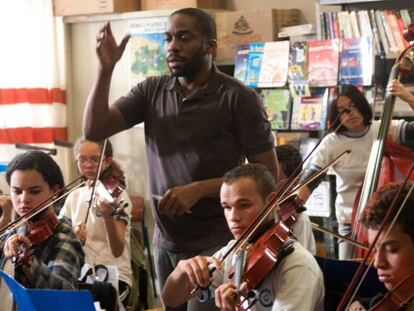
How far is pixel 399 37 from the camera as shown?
4.22 meters

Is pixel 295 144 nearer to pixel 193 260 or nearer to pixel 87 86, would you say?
pixel 87 86

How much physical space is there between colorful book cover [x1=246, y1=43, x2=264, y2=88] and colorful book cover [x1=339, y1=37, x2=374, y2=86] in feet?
1.64

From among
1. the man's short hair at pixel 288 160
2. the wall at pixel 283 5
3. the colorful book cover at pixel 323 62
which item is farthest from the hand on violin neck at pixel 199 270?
the wall at pixel 283 5

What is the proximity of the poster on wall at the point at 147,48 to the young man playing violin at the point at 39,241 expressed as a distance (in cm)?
243

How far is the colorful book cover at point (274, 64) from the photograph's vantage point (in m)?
4.51

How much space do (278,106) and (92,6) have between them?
1358 mm

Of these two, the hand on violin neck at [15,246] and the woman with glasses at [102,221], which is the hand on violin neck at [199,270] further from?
the woman with glasses at [102,221]

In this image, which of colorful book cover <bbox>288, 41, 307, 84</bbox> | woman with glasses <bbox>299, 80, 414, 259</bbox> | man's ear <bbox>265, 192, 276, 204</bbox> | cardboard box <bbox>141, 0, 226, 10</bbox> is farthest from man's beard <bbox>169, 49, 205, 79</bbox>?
cardboard box <bbox>141, 0, 226, 10</bbox>

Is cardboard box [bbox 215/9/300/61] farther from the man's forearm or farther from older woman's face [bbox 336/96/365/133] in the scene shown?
the man's forearm

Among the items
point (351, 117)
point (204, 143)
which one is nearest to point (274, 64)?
point (351, 117)

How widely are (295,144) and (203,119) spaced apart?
2.20 meters

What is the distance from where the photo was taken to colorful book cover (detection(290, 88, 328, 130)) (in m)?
4.40

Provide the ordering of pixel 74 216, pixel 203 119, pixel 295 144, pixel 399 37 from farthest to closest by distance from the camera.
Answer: pixel 295 144 → pixel 399 37 → pixel 74 216 → pixel 203 119

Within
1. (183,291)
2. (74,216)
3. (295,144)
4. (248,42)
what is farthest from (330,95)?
(183,291)
